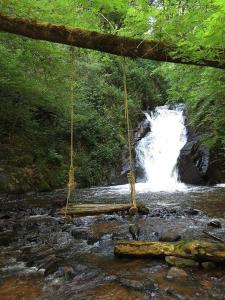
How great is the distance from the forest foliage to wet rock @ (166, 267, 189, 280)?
2973 millimetres

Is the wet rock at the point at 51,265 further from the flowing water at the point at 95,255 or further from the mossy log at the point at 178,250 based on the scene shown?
the mossy log at the point at 178,250

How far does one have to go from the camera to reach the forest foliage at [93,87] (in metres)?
4.95

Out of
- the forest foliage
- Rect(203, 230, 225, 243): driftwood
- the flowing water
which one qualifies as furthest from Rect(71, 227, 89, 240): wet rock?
the forest foliage

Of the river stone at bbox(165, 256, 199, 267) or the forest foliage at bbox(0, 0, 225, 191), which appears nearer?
the river stone at bbox(165, 256, 199, 267)

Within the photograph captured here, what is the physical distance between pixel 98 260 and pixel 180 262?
1.09m

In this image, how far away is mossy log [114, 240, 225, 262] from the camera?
3982mm

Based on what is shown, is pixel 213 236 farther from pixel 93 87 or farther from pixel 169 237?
pixel 93 87

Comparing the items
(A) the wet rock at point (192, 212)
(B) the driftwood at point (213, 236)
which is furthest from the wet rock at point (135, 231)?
(A) the wet rock at point (192, 212)

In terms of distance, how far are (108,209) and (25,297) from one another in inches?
163

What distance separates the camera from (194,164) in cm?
1470

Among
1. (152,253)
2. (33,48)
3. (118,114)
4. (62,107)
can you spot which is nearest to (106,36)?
(152,253)

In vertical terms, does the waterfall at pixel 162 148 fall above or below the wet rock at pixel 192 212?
above

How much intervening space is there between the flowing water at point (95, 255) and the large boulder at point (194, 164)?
4.12 meters

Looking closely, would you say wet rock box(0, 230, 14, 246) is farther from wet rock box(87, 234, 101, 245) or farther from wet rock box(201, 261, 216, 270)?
wet rock box(201, 261, 216, 270)
